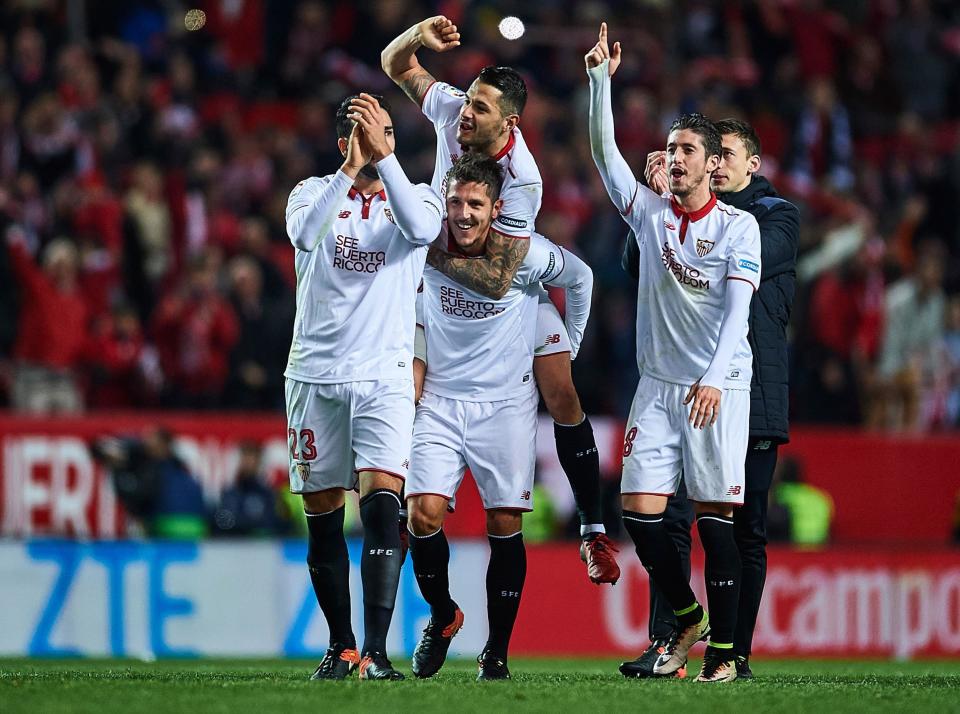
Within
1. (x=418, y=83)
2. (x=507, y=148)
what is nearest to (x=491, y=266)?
(x=507, y=148)

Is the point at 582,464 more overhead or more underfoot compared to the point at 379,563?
more overhead

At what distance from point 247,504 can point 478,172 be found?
6955 mm

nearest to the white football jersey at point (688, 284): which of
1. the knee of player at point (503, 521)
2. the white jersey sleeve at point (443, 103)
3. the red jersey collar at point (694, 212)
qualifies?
the red jersey collar at point (694, 212)

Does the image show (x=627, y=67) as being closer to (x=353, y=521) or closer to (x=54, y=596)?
(x=353, y=521)

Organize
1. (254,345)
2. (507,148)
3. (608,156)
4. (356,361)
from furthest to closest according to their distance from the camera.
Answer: (254,345), (507,148), (608,156), (356,361)

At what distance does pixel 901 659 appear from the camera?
1427cm

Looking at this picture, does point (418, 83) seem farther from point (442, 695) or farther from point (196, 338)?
point (196, 338)

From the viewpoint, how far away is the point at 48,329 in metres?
14.3

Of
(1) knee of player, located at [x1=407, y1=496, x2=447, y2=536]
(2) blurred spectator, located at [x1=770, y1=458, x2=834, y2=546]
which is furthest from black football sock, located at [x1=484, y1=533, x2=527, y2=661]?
(2) blurred spectator, located at [x1=770, y1=458, x2=834, y2=546]

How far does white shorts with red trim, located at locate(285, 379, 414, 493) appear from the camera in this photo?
25.6ft

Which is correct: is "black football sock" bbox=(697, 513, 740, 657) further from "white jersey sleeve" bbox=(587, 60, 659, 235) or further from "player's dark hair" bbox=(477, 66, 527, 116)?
"player's dark hair" bbox=(477, 66, 527, 116)

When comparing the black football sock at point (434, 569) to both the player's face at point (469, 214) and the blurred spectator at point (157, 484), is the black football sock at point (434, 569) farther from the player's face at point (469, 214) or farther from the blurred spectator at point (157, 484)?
the blurred spectator at point (157, 484)

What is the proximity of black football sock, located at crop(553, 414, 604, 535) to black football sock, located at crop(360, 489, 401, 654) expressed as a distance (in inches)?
54.7

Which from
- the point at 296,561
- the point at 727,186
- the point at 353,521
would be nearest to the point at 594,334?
the point at 353,521
